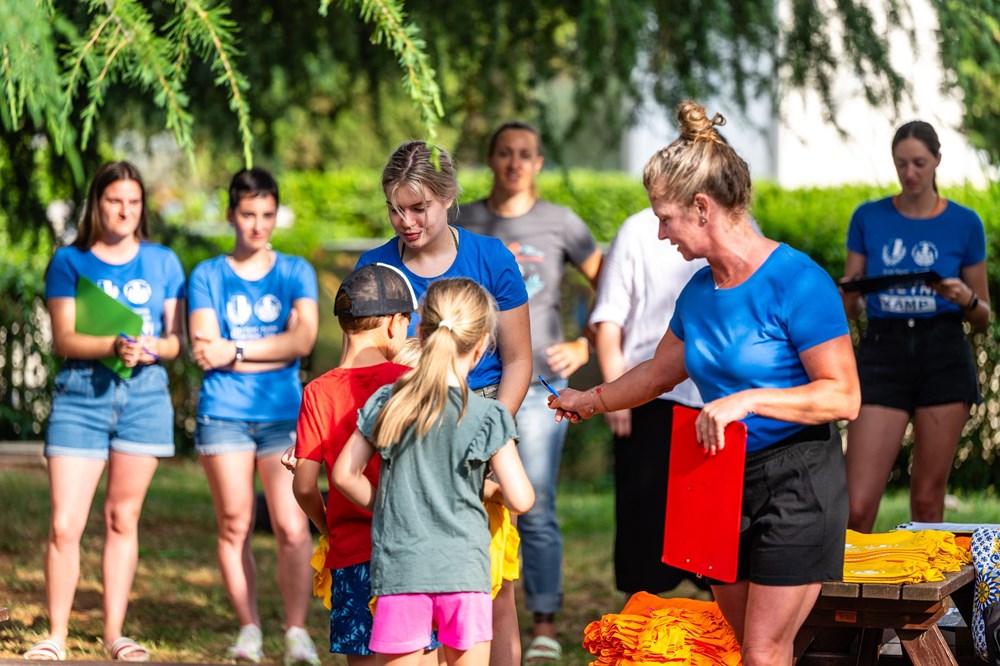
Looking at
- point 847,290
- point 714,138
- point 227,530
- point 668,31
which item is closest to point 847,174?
point 668,31

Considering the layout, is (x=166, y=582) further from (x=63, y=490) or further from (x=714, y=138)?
(x=714, y=138)

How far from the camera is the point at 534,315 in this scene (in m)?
5.48

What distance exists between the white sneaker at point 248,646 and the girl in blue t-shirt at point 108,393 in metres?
0.39

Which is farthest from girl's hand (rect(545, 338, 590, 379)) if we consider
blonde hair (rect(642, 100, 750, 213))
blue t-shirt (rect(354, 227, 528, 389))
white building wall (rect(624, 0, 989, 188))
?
white building wall (rect(624, 0, 989, 188))

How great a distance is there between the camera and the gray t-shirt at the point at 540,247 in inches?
217

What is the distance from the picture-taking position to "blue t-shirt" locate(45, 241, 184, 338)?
5152 mm

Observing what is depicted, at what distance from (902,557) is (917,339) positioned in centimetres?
193

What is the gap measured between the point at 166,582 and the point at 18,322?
12.9 feet

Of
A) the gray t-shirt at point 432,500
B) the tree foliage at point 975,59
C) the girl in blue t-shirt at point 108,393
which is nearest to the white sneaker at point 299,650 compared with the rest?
the girl in blue t-shirt at point 108,393

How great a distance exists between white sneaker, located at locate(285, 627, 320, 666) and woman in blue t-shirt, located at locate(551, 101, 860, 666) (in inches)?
90.2

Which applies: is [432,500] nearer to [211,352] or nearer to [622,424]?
[211,352]

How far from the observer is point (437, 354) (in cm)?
323

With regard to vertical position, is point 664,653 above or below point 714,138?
below

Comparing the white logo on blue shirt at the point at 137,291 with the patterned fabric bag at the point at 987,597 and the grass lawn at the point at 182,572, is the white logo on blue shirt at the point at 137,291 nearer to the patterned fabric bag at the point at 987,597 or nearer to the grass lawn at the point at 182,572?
the grass lawn at the point at 182,572
